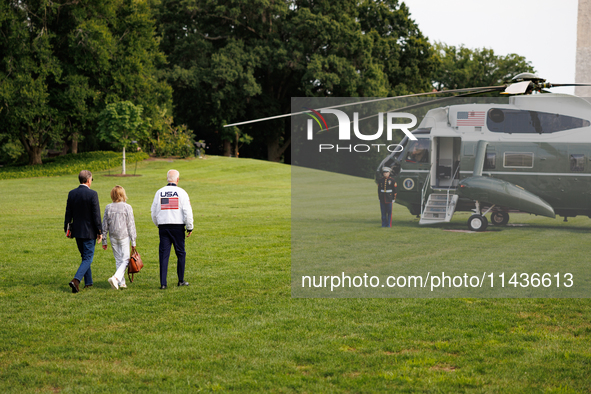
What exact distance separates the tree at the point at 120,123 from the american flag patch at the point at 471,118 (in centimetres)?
2830

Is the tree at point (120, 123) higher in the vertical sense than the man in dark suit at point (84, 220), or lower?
higher

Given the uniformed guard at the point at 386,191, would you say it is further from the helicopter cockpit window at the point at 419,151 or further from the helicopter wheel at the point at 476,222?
the helicopter wheel at the point at 476,222

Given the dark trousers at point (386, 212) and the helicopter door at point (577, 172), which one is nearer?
the helicopter door at point (577, 172)

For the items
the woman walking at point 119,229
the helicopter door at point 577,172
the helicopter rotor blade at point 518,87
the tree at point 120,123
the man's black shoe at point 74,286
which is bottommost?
the man's black shoe at point 74,286

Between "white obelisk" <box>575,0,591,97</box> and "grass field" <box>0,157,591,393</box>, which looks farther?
"white obelisk" <box>575,0,591,97</box>

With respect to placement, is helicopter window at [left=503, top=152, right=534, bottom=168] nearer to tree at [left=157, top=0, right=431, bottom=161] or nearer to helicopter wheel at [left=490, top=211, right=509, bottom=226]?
helicopter wheel at [left=490, top=211, right=509, bottom=226]

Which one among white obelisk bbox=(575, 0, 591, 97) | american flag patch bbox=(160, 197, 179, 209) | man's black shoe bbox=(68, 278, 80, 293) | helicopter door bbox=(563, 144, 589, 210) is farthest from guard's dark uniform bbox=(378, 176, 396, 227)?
white obelisk bbox=(575, 0, 591, 97)

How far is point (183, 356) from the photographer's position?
586 centimetres

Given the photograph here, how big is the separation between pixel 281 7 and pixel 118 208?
39.3 m

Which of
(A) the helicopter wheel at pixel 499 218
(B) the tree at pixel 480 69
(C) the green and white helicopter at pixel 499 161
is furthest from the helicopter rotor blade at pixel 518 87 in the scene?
(B) the tree at pixel 480 69

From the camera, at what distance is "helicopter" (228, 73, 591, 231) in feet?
28.7

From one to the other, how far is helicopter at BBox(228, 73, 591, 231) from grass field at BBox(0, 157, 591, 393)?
0.37m

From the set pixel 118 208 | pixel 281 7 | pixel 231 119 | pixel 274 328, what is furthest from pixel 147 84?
pixel 274 328

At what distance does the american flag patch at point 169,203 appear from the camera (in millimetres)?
8508
